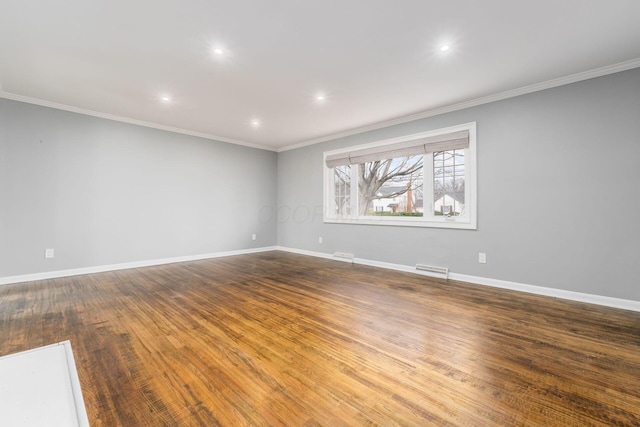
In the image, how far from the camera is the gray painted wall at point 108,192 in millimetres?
3562

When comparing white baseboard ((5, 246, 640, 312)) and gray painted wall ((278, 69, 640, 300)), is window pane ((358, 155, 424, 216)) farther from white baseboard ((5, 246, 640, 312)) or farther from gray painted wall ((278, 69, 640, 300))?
white baseboard ((5, 246, 640, 312))

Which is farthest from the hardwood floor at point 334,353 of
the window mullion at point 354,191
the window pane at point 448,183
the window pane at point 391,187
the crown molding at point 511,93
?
the crown molding at point 511,93

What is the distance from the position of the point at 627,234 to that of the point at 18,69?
21.7 ft

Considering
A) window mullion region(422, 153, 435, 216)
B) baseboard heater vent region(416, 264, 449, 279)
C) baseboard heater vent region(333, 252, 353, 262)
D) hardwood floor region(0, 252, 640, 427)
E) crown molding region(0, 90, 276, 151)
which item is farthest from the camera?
baseboard heater vent region(333, 252, 353, 262)

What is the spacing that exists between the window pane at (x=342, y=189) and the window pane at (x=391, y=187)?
260mm

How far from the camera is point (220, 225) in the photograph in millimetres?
5574

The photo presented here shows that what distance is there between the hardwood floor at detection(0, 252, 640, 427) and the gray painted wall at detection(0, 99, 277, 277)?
0.80 m

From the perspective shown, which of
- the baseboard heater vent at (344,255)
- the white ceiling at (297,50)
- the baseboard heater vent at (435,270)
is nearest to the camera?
the white ceiling at (297,50)

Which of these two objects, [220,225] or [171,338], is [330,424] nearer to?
[171,338]

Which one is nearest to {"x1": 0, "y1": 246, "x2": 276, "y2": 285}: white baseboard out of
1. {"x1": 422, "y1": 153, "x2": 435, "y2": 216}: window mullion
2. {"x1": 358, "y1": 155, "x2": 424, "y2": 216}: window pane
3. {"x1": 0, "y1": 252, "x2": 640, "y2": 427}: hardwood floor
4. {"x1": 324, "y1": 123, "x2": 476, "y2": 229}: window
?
{"x1": 0, "y1": 252, "x2": 640, "y2": 427}: hardwood floor

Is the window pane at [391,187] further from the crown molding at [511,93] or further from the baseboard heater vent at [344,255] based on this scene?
the baseboard heater vent at [344,255]

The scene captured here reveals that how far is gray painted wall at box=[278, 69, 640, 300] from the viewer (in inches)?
107

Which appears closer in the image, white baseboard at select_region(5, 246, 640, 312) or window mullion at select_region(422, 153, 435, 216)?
white baseboard at select_region(5, 246, 640, 312)

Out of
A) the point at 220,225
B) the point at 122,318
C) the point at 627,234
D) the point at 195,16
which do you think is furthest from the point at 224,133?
the point at 627,234
